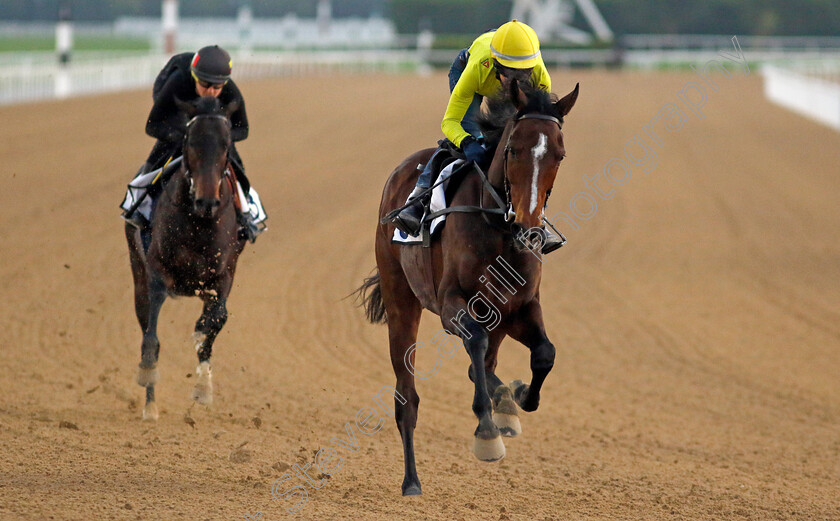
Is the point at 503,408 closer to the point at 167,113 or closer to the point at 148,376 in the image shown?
the point at 148,376

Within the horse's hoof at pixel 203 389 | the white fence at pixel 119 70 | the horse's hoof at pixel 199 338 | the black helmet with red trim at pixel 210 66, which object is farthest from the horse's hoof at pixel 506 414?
the white fence at pixel 119 70

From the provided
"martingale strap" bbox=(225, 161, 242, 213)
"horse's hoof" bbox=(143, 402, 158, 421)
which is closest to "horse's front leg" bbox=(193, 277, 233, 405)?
"horse's hoof" bbox=(143, 402, 158, 421)

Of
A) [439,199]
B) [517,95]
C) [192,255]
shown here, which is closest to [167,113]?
[192,255]

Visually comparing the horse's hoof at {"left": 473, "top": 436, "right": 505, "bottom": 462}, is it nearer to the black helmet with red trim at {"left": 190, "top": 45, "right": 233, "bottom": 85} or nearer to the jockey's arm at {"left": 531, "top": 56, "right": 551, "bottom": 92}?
the jockey's arm at {"left": 531, "top": 56, "right": 551, "bottom": 92}

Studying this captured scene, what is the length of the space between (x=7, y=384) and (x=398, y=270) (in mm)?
3334

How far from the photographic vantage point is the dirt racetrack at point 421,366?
559cm

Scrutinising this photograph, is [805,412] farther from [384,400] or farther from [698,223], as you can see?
[698,223]

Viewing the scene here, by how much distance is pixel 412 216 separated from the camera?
567 centimetres

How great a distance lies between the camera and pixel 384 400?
785 cm

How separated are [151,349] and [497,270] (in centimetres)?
268

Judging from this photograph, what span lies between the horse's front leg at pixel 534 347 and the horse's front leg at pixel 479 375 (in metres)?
0.29

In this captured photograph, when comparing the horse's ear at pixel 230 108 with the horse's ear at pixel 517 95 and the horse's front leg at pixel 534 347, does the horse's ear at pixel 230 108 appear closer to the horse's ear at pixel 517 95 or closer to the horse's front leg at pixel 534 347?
the horse's ear at pixel 517 95

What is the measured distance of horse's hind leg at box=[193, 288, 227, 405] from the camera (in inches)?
269

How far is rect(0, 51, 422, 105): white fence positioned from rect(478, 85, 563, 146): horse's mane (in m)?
13.3
